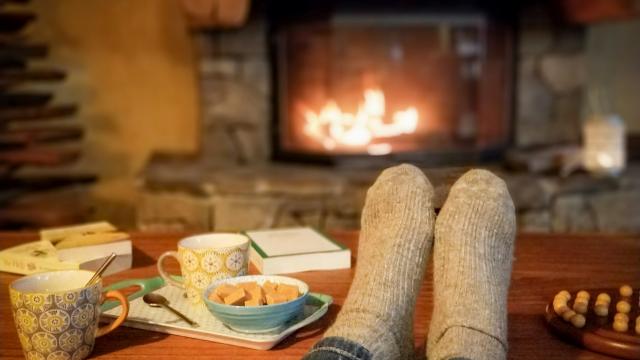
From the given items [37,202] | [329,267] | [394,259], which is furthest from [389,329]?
[37,202]

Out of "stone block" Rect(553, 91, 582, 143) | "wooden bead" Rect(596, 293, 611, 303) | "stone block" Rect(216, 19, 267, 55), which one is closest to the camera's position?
"wooden bead" Rect(596, 293, 611, 303)

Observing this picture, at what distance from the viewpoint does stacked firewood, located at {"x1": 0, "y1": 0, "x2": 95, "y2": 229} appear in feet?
7.34

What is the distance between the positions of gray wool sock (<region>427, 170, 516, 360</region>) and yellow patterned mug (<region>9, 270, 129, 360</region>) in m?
0.33

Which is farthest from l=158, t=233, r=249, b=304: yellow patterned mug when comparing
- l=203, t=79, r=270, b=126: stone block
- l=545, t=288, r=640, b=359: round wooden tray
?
l=203, t=79, r=270, b=126: stone block

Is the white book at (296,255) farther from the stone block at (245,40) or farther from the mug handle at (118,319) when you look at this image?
the stone block at (245,40)

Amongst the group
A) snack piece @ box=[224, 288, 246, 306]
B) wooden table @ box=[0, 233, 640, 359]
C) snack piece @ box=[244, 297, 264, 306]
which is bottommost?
wooden table @ box=[0, 233, 640, 359]

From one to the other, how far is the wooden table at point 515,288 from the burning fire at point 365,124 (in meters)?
1.13

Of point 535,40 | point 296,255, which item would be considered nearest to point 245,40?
point 535,40

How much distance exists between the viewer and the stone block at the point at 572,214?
86.0 inches

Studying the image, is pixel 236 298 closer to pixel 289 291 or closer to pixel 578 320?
pixel 289 291

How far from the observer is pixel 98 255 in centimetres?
98

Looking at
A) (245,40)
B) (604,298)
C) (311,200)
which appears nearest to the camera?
(604,298)

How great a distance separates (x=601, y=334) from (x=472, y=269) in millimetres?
142

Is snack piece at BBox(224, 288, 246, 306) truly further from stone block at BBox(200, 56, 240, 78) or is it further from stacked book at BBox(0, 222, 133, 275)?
stone block at BBox(200, 56, 240, 78)
